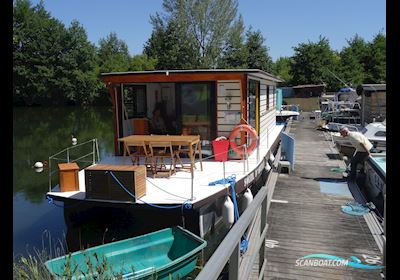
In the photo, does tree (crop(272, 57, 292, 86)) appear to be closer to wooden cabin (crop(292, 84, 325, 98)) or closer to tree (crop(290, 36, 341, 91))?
tree (crop(290, 36, 341, 91))

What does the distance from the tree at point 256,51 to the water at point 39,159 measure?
1558 cm

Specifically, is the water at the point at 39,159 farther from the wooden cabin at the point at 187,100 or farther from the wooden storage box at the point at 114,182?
the wooden cabin at the point at 187,100

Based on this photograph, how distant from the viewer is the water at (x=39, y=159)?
9055 mm

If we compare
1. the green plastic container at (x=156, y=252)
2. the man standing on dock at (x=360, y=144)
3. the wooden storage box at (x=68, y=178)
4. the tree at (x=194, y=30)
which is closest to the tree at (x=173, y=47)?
the tree at (x=194, y=30)

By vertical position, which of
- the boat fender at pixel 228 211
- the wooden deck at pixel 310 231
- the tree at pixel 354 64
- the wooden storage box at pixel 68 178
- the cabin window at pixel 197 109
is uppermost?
the tree at pixel 354 64

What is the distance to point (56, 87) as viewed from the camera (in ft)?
158

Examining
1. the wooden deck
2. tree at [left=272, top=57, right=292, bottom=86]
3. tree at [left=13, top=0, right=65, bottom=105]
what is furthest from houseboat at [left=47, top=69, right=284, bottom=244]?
tree at [left=272, top=57, right=292, bottom=86]

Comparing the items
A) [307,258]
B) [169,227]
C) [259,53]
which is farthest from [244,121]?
[259,53]

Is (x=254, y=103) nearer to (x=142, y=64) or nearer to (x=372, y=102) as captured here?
(x=372, y=102)

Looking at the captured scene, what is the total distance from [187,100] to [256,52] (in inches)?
1280
